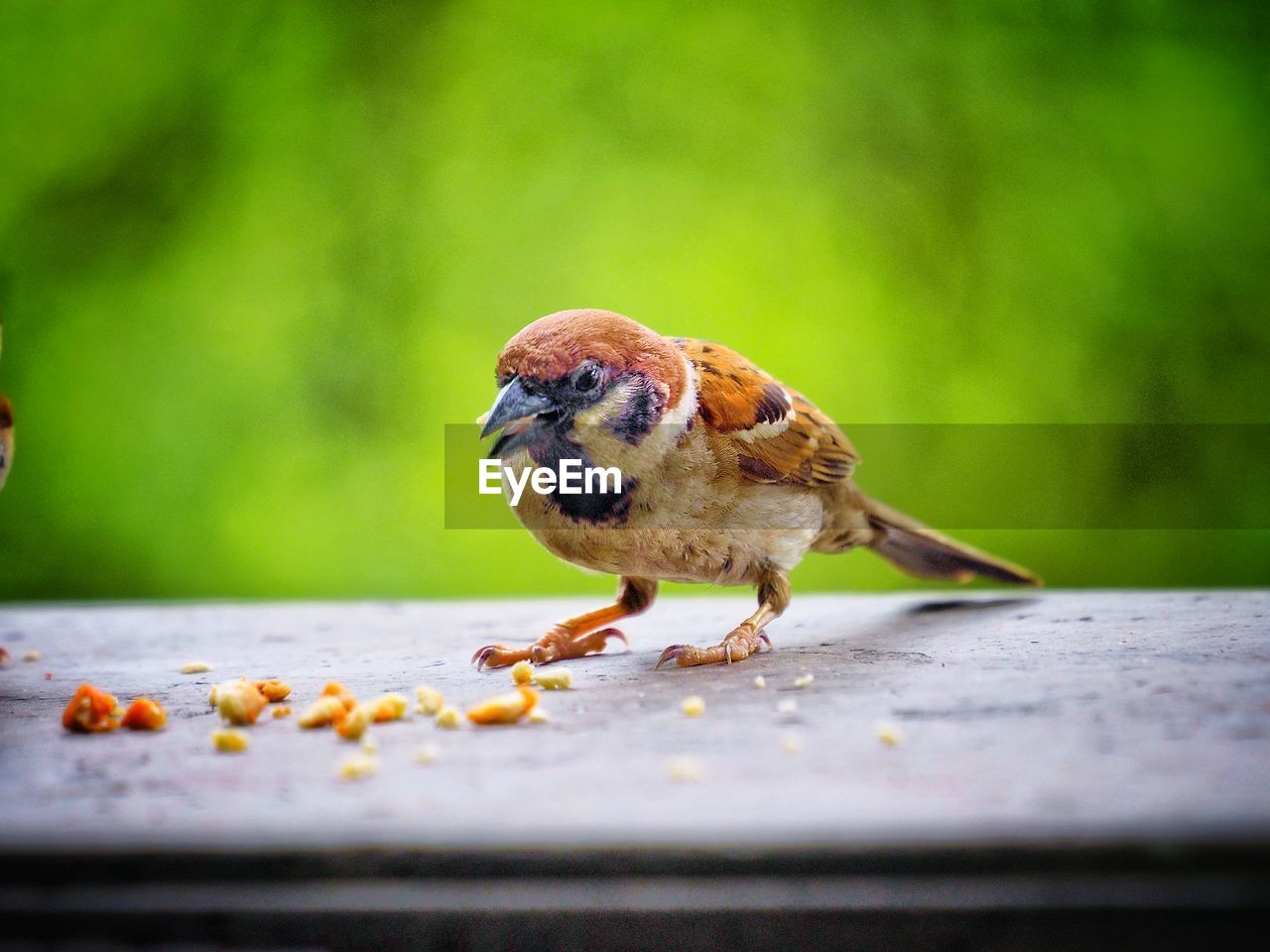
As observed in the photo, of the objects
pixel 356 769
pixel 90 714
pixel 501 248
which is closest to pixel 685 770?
pixel 356 769

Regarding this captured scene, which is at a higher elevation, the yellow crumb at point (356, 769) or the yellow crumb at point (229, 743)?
the yellow crumb at point (356, 769)

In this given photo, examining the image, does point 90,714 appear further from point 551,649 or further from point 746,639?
point 746,639

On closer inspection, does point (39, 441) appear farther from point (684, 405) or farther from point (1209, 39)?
point (1209, 39)

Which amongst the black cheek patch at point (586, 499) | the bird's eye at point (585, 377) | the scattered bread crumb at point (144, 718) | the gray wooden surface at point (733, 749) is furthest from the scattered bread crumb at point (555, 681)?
the scattered bread crumb at point (144, 718)

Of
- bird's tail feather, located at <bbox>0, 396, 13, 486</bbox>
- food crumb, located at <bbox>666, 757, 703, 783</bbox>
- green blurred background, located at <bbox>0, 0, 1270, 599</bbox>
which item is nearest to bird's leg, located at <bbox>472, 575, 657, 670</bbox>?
food crumb, located at <bbox>666, 757, 703, 783</bbox>

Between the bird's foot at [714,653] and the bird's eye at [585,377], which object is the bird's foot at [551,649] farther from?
the bird's eye at [585,377]

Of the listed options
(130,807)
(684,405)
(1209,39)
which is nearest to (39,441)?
(684,405)

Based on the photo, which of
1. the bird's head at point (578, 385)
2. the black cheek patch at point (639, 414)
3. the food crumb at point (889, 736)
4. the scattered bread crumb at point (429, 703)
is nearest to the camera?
the food crumb at point (889, 736)
